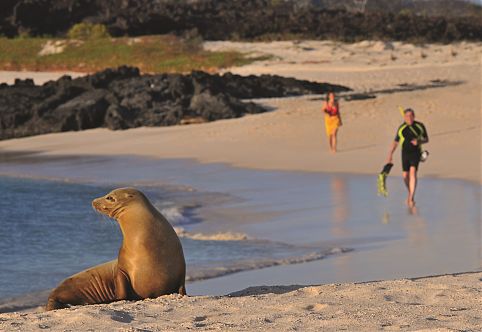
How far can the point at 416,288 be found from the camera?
909cm

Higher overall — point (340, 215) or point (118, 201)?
point (118, 201)

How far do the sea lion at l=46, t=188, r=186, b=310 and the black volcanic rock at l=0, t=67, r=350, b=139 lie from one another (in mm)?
23322

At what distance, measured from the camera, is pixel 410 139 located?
1739 centimetres

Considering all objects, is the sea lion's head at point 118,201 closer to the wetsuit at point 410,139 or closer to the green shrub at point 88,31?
the wetsuit at point 410,139

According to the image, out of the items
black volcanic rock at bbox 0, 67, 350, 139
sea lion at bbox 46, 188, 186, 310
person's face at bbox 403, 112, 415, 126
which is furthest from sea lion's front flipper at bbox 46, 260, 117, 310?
black volcanic rock at bbox 0, 67, 350, 139

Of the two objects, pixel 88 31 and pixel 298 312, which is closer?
pixel 298 312

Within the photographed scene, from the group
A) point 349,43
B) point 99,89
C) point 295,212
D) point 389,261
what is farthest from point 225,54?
point 389,261

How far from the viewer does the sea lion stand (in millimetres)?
8727

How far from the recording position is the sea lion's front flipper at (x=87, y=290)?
29.6 ft

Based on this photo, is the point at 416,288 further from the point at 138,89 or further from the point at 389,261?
the point at 138,89

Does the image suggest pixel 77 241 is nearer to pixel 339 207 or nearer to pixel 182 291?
pixel 339 207

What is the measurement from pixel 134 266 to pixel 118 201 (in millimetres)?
559

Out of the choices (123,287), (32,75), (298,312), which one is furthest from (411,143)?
(32,75)

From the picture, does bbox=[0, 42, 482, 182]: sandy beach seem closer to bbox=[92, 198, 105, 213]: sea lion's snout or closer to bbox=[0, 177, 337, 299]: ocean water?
bbox=[0, 177, 337, 299]: ocean water
